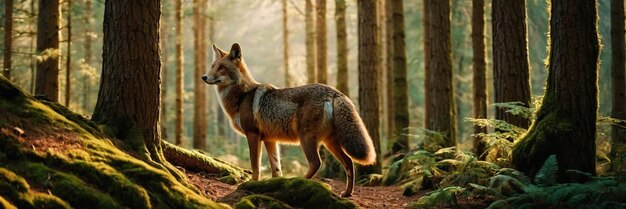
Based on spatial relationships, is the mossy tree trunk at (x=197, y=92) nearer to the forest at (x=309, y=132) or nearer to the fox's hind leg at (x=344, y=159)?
the forest at (x=309, y=132)

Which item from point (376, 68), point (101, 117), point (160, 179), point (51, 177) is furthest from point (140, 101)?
point (376, 68)

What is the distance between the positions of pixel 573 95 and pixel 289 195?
14.5ft

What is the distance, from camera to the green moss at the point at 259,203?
6605 millimetres

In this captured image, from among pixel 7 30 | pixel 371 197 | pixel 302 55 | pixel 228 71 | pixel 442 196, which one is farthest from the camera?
pixel 302 55

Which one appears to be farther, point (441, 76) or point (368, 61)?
point (368, 61)

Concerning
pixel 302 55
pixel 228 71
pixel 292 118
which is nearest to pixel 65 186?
pixel 292 118

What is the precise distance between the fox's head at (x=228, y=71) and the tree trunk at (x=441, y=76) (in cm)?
581

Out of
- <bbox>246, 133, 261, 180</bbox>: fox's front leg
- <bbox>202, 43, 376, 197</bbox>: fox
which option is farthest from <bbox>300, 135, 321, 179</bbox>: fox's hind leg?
<bbox>246, 133, 261, 180</bbox>: fox's front leg

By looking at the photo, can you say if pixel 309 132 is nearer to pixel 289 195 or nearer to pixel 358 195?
pixel 358 195

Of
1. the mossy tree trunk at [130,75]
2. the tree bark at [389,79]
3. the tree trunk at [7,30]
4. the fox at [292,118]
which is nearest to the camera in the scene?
the mossy tree trunk at [130,75]

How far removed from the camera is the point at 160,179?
6141 millimetres

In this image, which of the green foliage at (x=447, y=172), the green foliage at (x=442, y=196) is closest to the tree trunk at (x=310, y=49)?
the green foliage at (x=447, y=172)

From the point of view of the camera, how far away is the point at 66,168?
5.49m

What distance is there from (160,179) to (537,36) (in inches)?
1030
